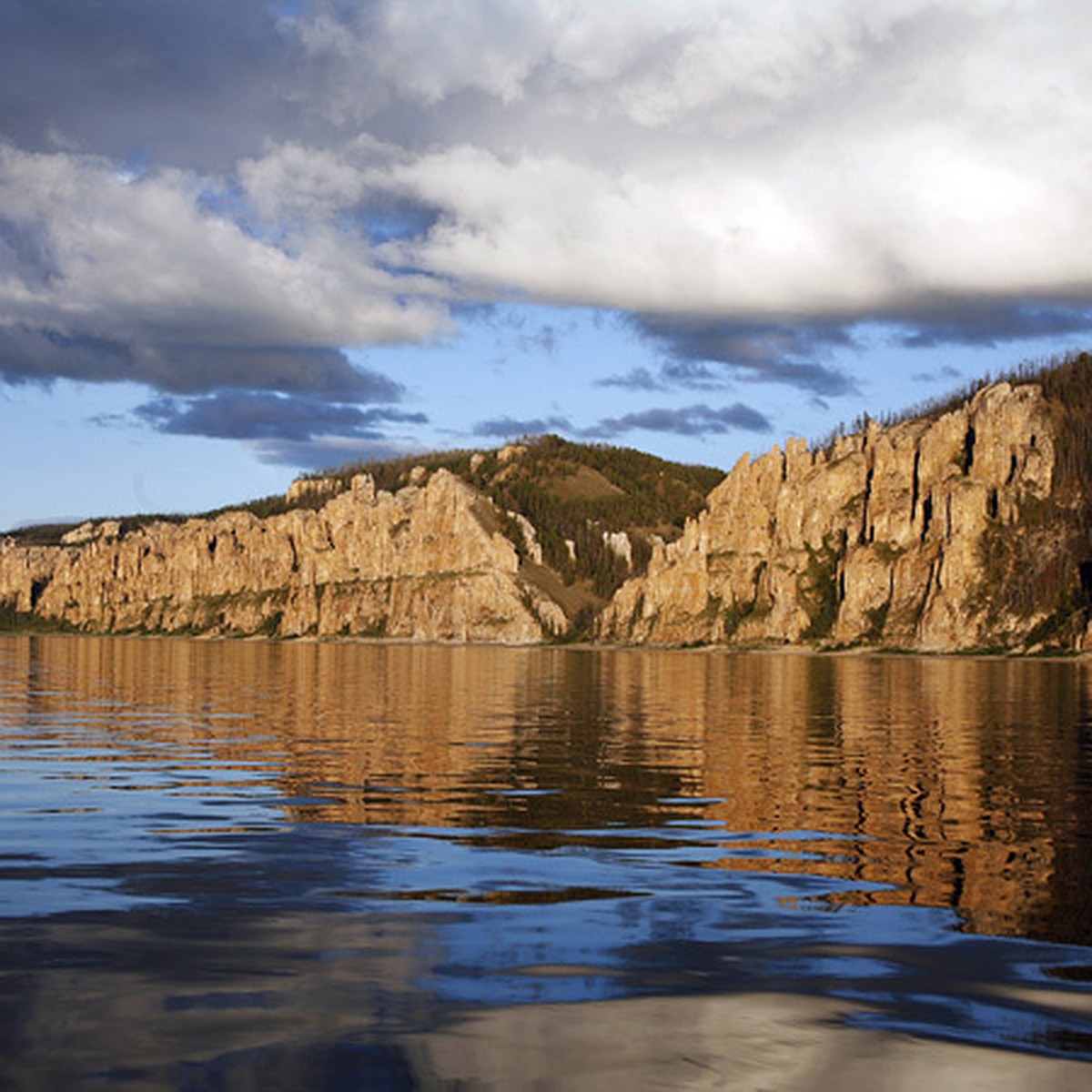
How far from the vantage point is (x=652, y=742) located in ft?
189

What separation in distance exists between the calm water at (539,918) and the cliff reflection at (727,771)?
8.9 inches

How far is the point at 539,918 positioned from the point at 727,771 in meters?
26.0

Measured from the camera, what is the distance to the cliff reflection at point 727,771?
1061 inches

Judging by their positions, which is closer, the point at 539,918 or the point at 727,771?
Result: the point at 539,918

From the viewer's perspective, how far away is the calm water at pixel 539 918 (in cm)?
1405

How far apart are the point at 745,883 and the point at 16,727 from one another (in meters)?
48.4

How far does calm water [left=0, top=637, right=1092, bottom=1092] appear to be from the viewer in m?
14.1

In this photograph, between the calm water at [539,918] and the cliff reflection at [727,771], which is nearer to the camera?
the calm water at [539,918]

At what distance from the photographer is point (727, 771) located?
4584 centimetres

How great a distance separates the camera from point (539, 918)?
2084 centimetres

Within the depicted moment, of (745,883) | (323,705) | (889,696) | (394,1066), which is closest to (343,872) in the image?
(745,883)

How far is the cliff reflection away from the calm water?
225 millimetres

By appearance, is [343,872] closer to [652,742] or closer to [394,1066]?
[394,1066]

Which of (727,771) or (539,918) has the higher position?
(539,918)
